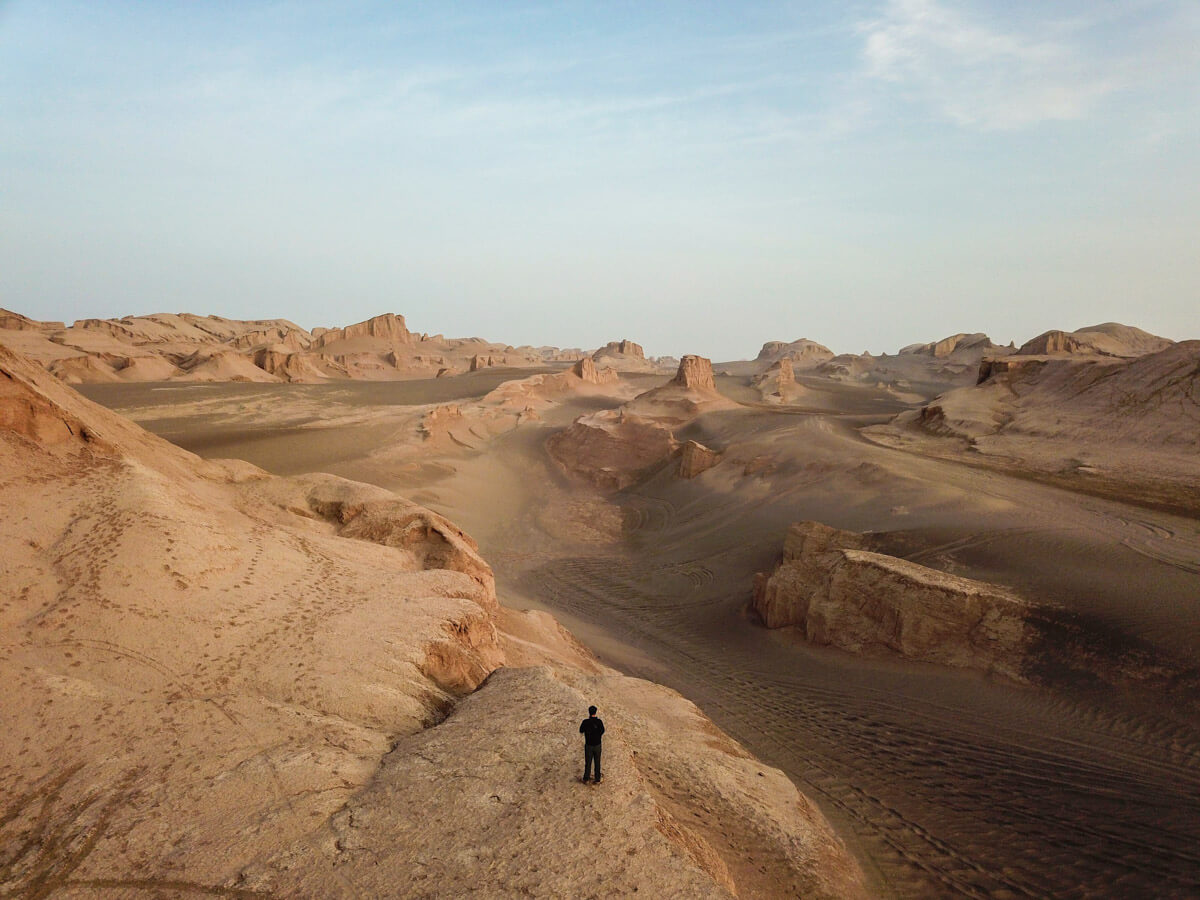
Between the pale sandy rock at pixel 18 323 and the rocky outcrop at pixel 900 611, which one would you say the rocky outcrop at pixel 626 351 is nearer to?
the pale sandy rock at pixel 18 323

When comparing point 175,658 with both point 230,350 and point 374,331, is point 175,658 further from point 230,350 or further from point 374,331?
point 374,331

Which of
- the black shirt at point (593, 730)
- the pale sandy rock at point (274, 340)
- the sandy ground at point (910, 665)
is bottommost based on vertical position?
the sandy ground at point (910, 665)

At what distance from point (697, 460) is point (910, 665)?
15.3 meters

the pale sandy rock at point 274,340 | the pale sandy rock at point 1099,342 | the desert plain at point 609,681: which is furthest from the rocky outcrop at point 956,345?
the pale sandy rock at point 274,340

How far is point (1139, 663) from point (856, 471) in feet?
34.4

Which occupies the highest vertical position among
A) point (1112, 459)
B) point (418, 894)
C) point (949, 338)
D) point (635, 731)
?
point (949, 338)

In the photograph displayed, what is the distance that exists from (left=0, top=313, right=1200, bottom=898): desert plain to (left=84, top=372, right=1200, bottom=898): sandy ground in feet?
0.19

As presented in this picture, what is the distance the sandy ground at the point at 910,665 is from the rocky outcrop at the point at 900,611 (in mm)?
404

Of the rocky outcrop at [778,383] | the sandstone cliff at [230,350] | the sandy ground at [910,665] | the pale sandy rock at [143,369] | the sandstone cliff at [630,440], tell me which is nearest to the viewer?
the sandy ground at [910,665]

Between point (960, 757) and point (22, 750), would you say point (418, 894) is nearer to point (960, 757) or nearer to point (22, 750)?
point (22, 750)

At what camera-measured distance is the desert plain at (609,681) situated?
488 cm

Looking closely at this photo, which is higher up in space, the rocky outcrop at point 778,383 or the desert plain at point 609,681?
the rocky outcrop at point 778,383

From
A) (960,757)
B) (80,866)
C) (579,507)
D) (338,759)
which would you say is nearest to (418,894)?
(338,759)

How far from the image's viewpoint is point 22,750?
5176mm
